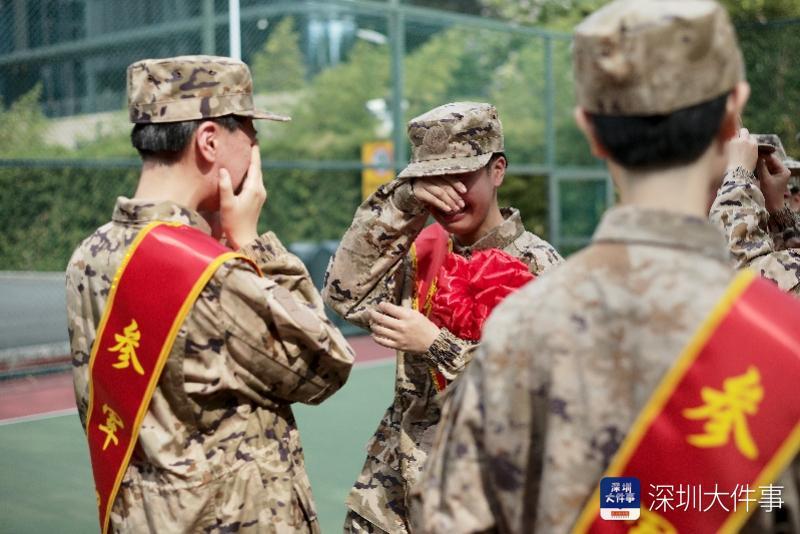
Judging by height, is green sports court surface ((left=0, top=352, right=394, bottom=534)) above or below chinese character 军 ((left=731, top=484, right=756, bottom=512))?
below

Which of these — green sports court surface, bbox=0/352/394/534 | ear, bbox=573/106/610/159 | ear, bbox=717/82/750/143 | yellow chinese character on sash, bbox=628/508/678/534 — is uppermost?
ear, bbox=717/82/750/143

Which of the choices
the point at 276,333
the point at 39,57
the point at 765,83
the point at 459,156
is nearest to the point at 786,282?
the point at 459,156

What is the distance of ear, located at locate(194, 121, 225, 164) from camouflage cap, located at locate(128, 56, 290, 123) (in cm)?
3

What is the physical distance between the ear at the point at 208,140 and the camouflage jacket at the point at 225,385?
0.15m

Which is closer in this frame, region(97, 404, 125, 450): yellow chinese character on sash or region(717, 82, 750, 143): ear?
region(717, 82, 750, 143): ear

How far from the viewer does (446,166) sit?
3.02 m

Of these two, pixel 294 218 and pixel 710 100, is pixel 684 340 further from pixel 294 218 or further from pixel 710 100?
pixel 294 218

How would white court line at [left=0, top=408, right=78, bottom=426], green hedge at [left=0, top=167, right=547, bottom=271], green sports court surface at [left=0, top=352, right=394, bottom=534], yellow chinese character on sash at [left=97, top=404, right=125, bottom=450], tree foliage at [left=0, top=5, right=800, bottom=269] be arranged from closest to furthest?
yellow chinese character on sash at [left=97, top=404, right=125, bottom=450], green sports court surface at [left=0, top=352, right=394, bottom=534], white court line at [left=0, top=408, right=78, bottom=426], green hedge at [left=0, top=167, right=547, bottom=271], tree foliage at [left=0, top=5, right=800, bottom=269]

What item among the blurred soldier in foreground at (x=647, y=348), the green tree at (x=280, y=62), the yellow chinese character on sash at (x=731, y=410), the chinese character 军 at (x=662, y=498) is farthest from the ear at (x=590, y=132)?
the green tree at (x=280, y=62)

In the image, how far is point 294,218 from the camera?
1272 cm

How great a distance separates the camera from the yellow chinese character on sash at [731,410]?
146 cm

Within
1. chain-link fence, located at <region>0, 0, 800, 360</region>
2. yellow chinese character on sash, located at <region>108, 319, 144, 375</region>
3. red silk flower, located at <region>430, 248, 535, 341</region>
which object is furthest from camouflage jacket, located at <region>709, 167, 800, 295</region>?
chain-link fence, located at <region>0, 0, 800, 360</region>

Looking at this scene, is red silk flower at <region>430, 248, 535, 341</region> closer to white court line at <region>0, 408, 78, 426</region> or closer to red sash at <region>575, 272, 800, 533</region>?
red sash at <region>575, 272, 800, 533</region>

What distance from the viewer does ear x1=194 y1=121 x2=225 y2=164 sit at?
247 cm
